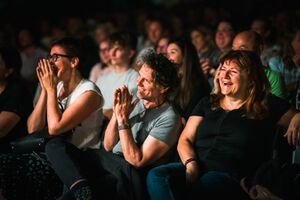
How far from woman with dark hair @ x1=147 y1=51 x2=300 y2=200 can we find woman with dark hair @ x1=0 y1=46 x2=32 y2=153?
3.65ft

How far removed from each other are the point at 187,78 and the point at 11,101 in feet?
3.97

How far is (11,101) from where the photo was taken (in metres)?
3.76

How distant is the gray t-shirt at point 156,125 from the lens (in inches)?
131

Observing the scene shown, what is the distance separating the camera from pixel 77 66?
376 cm

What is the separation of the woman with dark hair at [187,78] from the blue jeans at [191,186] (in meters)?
0.73

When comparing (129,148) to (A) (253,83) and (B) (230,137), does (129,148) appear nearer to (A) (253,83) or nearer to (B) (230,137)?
(B) (230,137)

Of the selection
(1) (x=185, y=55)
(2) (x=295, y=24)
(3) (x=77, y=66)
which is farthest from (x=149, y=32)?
(3) (x=77, y=66)

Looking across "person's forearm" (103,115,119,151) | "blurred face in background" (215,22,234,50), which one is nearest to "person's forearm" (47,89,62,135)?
"person's forearm" (103,115,119,151)

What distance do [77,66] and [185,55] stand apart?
2.84ft

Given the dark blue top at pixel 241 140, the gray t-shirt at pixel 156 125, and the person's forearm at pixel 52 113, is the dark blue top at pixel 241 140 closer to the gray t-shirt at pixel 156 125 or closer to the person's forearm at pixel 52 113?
the gray t-shirt at pixel 156 125

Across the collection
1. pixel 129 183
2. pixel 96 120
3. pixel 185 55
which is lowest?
pixel 129 183

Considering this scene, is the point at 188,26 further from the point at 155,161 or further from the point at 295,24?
the point at 155,161

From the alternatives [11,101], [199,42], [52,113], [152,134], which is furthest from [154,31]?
[152,134]

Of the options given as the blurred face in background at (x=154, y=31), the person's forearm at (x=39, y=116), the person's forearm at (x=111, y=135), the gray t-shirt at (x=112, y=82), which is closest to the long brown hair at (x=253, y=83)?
the person's forearm at (x=111, y=135)
